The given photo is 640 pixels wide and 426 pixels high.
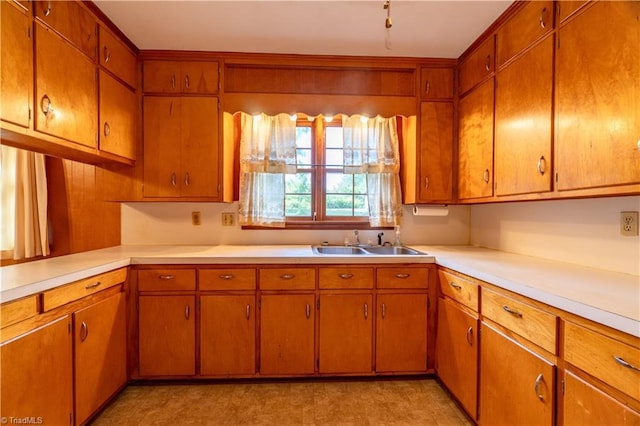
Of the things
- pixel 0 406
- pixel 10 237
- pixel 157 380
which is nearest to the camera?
pixel 0 406

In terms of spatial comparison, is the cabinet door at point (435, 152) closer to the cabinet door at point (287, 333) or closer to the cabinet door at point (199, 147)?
the cabinet door at point (287, 333)

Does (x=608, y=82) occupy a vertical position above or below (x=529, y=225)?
above

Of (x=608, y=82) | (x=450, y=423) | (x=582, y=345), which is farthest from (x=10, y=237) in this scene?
(x=608, y=82)

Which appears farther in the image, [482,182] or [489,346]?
[482,182]

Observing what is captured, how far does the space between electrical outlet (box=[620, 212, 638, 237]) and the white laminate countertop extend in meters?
0.20

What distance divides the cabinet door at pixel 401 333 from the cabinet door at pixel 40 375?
1756mm

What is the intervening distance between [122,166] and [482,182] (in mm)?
2669

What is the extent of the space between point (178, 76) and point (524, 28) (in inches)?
91.9

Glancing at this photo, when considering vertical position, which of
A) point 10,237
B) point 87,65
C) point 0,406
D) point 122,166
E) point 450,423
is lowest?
point 450,423

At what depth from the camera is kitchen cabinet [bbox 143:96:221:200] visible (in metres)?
2.41

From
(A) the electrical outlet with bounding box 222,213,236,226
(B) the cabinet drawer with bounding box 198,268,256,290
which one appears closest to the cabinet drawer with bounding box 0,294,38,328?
(B) the cabinet drawer with bounding box 198,268,256,290

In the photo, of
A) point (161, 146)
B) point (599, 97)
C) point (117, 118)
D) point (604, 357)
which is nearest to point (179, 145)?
point (161, 146)

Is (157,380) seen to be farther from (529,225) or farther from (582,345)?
(529,225)

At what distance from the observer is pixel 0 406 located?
118cm
